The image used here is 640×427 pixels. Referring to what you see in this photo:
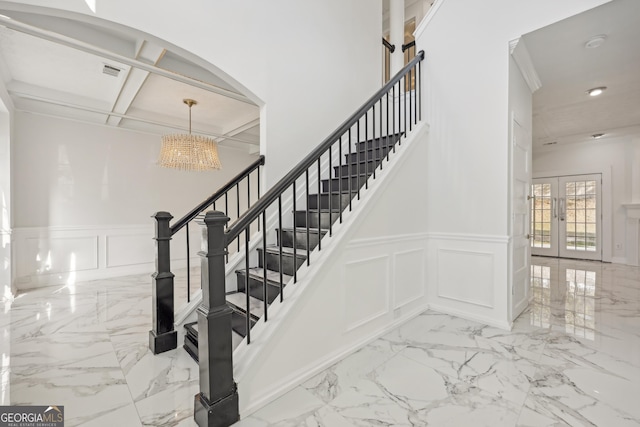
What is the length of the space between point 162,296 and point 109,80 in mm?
3149

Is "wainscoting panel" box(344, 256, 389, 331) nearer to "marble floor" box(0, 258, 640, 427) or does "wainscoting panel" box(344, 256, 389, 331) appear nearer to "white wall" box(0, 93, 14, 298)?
"marble floor" box(0, 258, 640, 427)

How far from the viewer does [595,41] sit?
267 centimetres

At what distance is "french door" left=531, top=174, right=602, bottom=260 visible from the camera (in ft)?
21.0

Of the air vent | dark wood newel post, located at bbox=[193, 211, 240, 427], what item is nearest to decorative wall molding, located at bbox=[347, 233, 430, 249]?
dark wood newel post, located at bbox=[193, 211, 240, 427]

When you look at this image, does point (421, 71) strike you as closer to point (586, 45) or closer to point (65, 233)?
point (586, 45)

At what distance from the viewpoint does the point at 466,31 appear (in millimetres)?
3031

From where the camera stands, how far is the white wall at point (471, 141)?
2.78 meters

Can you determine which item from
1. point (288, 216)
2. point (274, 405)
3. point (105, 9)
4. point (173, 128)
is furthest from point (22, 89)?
point (274, 405)

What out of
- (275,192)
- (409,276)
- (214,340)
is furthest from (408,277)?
(214,340)

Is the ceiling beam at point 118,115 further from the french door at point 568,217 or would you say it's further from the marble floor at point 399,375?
the french door at point 568,217

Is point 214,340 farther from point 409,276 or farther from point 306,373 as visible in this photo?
point 409,276

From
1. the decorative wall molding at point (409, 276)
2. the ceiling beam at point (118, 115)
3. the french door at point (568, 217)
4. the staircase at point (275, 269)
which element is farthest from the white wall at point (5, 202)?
the french door at point (568, 217)

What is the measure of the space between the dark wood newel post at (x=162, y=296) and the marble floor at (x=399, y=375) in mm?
113

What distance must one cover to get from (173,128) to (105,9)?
3.46m
